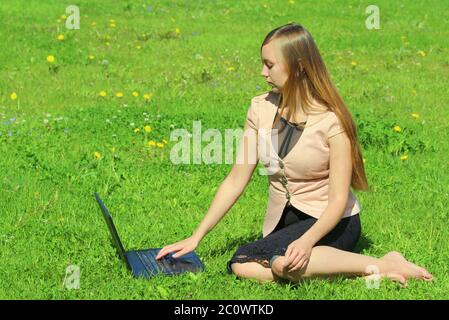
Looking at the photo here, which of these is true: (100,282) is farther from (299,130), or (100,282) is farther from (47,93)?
(47,93)

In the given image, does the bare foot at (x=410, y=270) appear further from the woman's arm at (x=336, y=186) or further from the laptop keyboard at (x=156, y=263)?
the laptop keyboard at (x=156, y=263)

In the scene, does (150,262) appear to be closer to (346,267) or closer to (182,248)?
(182,248)

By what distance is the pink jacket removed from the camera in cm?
476

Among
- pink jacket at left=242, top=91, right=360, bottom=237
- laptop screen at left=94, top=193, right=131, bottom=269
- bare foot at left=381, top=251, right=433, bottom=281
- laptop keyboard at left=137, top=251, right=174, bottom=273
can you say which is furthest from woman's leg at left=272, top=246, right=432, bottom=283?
laptop screen at left=94, top=193, right=131, bottom=269

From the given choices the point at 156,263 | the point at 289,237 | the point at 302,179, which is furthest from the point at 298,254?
the point at 156,263

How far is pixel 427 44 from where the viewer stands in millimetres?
11945

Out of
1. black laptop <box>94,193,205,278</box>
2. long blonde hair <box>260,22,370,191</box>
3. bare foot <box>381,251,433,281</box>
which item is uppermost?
long blonde hair <box>260,22,370,191</box>

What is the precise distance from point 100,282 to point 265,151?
1194mm

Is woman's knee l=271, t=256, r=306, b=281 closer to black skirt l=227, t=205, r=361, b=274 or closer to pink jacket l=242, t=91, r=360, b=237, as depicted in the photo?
black skirt l=227, t=205, r=361, b=274

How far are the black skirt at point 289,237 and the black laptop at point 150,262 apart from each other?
0.77 ft

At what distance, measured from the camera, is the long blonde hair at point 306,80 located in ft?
15.3

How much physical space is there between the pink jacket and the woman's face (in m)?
0.25

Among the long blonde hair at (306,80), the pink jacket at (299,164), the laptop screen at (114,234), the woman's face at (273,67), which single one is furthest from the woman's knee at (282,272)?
the woman's face at (273,67)
